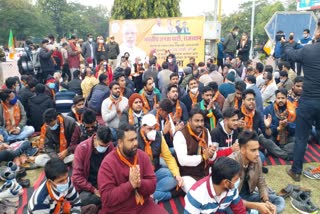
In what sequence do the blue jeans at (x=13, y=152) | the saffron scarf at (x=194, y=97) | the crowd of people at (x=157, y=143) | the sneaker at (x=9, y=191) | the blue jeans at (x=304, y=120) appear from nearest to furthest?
the crowd of people at (x=157, y=143)
the sneaker at (x=9, y=191)
the blue jeans at (x=304, y=120)
the blue jeans at (x=13, y=152)
the saffron scarf at (x=194, y=97)

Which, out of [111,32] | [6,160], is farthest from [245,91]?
[111,32]

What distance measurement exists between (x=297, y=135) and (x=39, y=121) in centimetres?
458

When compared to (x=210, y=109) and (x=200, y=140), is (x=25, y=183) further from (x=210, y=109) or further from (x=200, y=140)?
(x=210, y=109)

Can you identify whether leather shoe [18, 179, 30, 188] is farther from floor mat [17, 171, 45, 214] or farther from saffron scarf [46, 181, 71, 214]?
saffron scarf [46, 181, 71, 214]

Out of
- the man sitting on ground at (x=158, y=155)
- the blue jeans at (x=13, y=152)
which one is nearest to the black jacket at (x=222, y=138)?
the man sitting on ground at (x=158, y=155)

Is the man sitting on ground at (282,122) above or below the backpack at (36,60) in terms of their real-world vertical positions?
below

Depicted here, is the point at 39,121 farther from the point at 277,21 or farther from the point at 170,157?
the point at 277,21

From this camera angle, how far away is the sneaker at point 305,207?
376 cm

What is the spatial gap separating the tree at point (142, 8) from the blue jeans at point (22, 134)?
11.7m

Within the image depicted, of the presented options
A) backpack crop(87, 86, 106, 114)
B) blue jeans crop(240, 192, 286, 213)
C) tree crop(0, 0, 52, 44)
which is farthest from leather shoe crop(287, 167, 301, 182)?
tree crop(0, 0, 52, 44)

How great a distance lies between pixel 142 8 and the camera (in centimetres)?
1625

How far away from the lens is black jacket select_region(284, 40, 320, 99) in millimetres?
4043

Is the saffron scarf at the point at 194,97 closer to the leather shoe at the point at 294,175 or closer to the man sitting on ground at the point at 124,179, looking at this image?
the leather shoe at the point at 294,175

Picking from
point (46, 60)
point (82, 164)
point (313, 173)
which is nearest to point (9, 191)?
point (82, 164)
